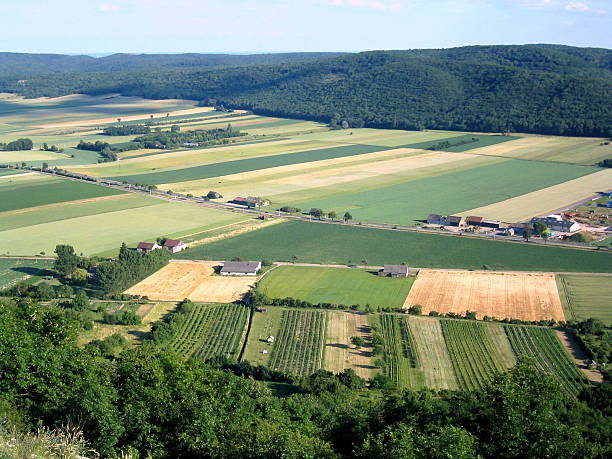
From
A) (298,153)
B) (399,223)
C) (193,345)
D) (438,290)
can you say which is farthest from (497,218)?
(298,153)

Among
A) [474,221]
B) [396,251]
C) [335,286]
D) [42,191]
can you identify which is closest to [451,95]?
[474,221]

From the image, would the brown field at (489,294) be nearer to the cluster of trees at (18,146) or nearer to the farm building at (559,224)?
the farm building at (559,224)

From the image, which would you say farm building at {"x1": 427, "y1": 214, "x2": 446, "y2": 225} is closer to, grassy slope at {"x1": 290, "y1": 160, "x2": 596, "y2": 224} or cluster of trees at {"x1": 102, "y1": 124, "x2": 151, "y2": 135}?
grassy slope at {"x1": 290, "y1": 160, "x2": 596, "y2": 224}

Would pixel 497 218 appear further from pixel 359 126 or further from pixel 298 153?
pixel 359 126

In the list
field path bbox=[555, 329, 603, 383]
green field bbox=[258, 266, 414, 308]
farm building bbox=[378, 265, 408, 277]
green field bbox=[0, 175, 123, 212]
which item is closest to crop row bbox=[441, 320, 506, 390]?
field path bbox=[555, 329, 603, 383]

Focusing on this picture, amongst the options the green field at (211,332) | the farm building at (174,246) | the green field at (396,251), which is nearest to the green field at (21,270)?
the farm building at (174,246)

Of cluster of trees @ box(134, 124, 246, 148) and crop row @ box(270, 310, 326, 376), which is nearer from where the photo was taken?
crop row @ box(270, 310, 326, 376)

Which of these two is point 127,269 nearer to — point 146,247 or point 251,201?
point 146,247
